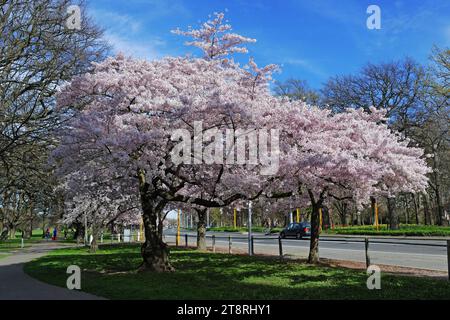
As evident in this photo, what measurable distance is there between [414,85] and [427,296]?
3429 centimetres

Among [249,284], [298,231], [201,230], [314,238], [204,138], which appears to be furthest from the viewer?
[298,231]

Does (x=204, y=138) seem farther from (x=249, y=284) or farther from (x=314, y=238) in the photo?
(x=314, y=238)

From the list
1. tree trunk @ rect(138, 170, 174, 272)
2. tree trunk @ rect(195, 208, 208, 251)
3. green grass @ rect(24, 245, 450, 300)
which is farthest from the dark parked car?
tree trunk @ rect(138, 170, 174, 272)

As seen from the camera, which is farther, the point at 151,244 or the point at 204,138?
the point at 151,244

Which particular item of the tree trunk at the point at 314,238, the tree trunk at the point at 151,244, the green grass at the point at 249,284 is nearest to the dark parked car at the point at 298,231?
the tree trunk at the point at 314,238

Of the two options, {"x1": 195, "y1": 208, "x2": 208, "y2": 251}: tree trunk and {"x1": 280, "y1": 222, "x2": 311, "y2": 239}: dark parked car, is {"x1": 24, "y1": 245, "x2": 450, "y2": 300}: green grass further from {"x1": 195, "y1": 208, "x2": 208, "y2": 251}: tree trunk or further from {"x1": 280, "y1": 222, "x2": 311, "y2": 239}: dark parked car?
{"x1": 280, "y1": 222, "x2": 311, "y2": 239}: dark parked car

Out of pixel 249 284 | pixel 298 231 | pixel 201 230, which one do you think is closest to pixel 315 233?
pixel 249 284

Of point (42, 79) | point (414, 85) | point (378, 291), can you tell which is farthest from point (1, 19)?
point (414, 85)

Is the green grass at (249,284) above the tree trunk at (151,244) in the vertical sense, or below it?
below

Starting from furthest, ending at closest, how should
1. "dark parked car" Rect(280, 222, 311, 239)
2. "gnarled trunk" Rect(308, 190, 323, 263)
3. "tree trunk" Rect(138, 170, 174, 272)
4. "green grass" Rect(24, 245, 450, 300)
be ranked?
"dark parked car" Rect(280, 222, 311, 239) < "gnarled trunk" Rect(308, 190, 323, 263) < "tree trunk" Rect(138, 170, 174, 272) < "green grass" Rect(24, 245, 450, 300)

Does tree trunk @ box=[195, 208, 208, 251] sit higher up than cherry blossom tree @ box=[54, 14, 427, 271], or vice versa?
cherry blossom tree @ box=[54, 14, 427, 271]

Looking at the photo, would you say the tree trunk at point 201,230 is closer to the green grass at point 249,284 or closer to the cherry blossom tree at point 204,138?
the green grass at point 249,284
